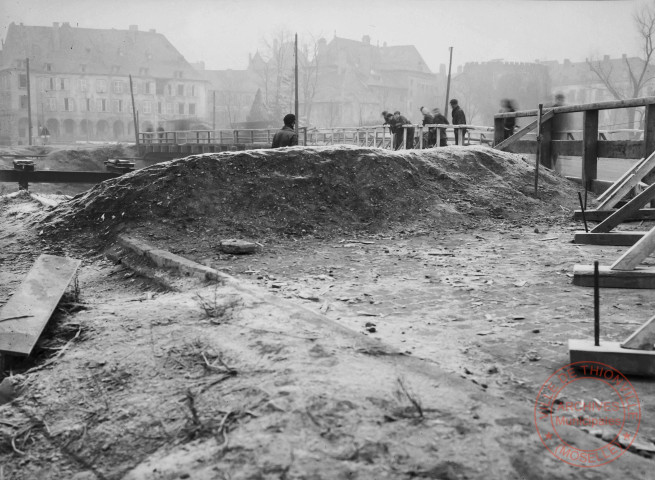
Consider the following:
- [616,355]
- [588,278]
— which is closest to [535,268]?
[588,278]

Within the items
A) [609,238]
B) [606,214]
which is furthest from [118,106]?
[609,238]

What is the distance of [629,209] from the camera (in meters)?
6.50

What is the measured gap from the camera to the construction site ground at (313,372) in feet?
8.61

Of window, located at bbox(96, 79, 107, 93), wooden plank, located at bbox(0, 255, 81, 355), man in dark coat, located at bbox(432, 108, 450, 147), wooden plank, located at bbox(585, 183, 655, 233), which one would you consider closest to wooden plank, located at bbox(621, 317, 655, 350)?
wooden plank, located at bbox(585, 183, 655, 233)

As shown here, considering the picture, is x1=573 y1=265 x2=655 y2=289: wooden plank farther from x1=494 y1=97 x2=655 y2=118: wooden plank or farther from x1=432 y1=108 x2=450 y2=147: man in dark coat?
x1=432 y1=108 x2=450 y2=147: man in dark coat

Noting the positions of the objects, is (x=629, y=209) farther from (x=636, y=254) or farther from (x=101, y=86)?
(x=101, y=86)

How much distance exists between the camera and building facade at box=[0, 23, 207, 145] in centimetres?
7031

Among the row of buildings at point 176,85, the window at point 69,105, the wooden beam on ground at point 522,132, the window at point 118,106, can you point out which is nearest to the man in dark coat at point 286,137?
the wooden beam on ground at point 522,132

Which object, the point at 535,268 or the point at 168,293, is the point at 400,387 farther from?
the point at 535,268

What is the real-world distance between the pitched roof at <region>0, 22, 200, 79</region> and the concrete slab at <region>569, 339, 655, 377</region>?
77.2 m

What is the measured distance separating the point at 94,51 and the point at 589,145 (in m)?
78.6

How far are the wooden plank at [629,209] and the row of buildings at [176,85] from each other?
57895 mm

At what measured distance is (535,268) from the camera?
613 cm

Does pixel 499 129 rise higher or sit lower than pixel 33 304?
higher
